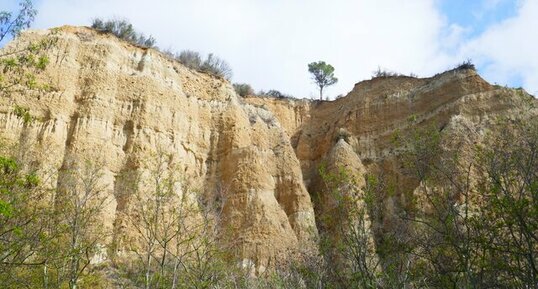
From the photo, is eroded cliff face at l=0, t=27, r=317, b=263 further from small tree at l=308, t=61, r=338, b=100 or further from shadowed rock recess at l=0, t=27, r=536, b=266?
small tree at l=308, t=61, r=338, b=100

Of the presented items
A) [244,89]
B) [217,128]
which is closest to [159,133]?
[217,128]

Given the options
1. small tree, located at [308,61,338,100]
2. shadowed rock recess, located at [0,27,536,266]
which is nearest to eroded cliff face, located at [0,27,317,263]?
shadowed rock recess, located at [0,27,536,266]

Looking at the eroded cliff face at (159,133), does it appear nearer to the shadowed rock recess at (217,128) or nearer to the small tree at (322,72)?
the shadowed rock recess at (217,128)

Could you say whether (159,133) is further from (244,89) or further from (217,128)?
(244,89)

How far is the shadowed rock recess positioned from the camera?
33.5 meters

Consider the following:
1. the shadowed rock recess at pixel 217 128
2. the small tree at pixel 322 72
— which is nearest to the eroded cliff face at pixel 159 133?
the shadowed rock recess at pixel 217 128

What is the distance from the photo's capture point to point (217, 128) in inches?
1657

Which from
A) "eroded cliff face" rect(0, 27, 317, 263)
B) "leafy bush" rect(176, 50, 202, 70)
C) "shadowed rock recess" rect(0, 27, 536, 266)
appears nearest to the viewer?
"eroded cliff face" rect(0, 27, 317, 263)

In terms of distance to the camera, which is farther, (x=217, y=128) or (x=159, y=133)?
(x=217, y=128)

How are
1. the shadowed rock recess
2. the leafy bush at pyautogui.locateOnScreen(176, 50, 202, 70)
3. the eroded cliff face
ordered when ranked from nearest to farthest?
A: the eroded cliff face < the shadowed rock recess < the leafy bush at pyautogui.locateOnScreen(176, 50, 202, 70)

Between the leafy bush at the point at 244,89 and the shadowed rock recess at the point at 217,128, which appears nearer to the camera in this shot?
the shadowed rock recess at the point at 217,128

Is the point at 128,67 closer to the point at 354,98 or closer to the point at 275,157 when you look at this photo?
the point at 275,157

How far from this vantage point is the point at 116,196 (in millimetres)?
31812

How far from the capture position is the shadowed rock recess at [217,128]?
110 ft
